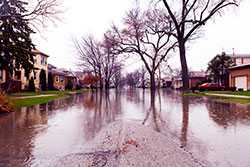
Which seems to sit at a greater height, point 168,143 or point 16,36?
point 16,36

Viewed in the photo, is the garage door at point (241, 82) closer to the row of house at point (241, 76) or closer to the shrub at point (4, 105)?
the row of house at point (241, 76)

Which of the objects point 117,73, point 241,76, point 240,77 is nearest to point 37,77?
point 240,77

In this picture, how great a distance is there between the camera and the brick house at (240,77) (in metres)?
37.1

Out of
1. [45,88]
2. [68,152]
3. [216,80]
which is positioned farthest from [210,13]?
[45,88]

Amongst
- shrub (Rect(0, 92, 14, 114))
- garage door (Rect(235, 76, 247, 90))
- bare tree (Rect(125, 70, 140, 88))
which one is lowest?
shrub (Rect(0, 92, 14, 114))

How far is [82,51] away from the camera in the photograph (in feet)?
205

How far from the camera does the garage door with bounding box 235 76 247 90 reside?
37844 millimetres

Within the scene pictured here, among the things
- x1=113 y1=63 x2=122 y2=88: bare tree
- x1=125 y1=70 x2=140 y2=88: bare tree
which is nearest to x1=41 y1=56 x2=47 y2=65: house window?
x1=113 y1=63 x2=122 y2=88: bare tree

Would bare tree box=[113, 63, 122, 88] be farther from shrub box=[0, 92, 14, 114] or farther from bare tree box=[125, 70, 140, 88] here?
shrub box=[0, 92, 14, 114]

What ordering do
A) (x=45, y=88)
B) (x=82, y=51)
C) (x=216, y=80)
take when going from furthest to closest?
(x=82, y=51)
(x=216, y=80)
(x=45, y=88)

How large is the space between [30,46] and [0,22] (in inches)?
144

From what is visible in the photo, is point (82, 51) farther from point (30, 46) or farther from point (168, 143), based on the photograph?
point (168, 143)

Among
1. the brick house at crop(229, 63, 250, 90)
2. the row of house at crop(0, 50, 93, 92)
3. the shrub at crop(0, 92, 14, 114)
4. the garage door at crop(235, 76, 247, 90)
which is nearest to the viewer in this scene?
the shrub at crop(0, 92, 14, 114)

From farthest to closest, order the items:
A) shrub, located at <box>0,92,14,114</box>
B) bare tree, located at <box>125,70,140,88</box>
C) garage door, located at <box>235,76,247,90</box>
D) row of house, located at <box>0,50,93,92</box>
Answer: bare tree, located at <box>125,70,140,88</box>
row of house, located at <box>0,50,93,92</box>
garage door, located at <box>235,76,247,90</box>
shrub, located at <box>0,92,14,114</box>
